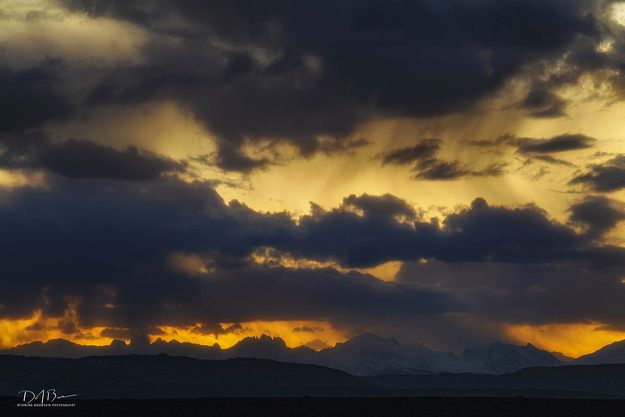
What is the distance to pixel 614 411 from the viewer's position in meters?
200

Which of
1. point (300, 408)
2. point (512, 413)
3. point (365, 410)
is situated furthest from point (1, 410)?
point (512, 413)

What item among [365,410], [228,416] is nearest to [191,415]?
[228,416]

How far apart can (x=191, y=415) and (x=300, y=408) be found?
87.2 ft

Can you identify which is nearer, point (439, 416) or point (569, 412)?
point (439, 416)

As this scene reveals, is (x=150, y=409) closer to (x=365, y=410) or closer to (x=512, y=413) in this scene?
(x=365, y=410)

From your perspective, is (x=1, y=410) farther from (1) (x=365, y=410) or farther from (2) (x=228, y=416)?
(1) (x=365, y=410)

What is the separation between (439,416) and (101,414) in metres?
67.8

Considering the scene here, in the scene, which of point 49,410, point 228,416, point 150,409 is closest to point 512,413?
point 228,416

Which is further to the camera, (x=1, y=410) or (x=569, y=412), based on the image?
(x=569, y=412)

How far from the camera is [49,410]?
18688cm

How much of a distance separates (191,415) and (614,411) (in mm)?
92744

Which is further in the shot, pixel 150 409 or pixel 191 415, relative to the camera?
pixel 150 409

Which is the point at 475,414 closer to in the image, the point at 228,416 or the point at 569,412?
the point at 569,412

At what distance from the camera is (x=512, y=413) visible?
194000mm
